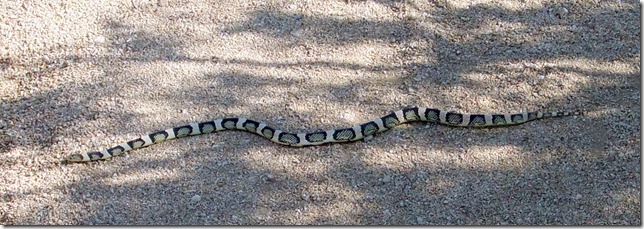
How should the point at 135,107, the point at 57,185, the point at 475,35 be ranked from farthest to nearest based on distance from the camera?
the point at 475,35
the point at 135,107
the point at 57,185

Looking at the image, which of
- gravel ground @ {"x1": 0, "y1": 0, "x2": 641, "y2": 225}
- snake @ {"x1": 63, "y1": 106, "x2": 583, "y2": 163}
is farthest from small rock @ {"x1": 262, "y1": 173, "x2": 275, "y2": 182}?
snake @ {"x1": 63, "y1": 106, "x2": 583, "y2": 163}

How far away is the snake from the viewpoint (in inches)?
323

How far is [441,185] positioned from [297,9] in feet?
11.1

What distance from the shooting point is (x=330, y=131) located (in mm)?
8281

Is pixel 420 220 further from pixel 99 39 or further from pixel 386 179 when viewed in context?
pixel 99 39

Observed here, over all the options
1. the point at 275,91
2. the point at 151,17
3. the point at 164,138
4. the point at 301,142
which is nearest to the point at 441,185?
the point at 301,142

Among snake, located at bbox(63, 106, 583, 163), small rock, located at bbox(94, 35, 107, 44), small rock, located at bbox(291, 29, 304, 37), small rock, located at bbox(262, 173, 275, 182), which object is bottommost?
small rock, located at bbox(262, 173, 275, 182)

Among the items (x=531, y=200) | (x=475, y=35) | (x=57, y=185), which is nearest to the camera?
(x=531, y=200)

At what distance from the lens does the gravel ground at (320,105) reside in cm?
746

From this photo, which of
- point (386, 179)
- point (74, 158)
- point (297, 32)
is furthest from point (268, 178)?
point (297, 32)

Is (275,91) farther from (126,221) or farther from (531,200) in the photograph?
(531,200)

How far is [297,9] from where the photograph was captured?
9.91 m

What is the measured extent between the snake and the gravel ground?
86mm

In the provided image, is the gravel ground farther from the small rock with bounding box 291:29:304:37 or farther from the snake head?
the snake head
